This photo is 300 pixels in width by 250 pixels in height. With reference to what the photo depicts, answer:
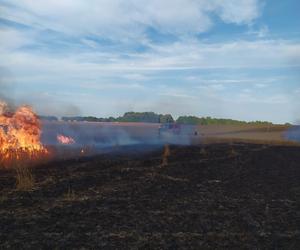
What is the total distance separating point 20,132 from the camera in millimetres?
25875

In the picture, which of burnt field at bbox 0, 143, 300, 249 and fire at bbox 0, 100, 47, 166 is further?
fire at bbox 0, 100, 47, 166

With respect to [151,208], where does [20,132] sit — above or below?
above

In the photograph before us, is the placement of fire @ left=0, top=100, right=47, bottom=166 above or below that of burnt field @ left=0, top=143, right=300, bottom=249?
above

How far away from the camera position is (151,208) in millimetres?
11695

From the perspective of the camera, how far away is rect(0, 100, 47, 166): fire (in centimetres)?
2470

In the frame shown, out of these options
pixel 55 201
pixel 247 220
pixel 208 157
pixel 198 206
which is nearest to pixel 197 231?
pixel 247 220

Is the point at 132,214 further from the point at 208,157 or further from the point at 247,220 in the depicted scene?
the point at 208,157

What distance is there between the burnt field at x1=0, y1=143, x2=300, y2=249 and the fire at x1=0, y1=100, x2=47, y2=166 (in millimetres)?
5787

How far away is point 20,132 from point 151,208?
16.1 meters

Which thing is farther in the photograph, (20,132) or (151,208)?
(20,132)

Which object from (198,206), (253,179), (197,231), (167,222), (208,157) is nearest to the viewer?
(197,231)

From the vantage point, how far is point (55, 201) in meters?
12.2

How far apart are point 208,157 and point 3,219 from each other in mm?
15548

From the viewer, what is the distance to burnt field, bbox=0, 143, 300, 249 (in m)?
8.92
